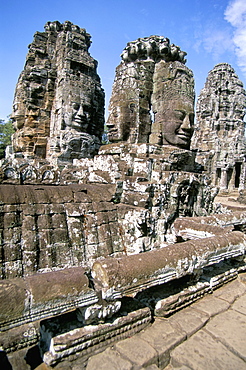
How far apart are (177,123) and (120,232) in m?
2.79

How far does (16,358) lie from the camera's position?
1826 millimetres

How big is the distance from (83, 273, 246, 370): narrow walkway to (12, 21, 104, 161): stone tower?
8290mm

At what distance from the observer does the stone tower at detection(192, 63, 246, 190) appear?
1052 inches

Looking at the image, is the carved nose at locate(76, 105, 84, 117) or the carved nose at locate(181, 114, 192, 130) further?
the carved nose at locate(76, 105, 84, 117)

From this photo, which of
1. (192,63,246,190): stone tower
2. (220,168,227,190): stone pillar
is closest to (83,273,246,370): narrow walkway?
(220,168,227,190): stone pillar

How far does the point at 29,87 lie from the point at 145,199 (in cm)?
1147

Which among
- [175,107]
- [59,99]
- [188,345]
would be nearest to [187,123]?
[175,107]

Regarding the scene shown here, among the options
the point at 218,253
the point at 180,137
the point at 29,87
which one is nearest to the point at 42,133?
the point at 29,87

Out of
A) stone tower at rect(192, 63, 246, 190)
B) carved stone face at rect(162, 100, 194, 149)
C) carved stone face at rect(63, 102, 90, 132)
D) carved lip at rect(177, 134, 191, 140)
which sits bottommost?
carved lip at rect(177, 134, 191, 140)

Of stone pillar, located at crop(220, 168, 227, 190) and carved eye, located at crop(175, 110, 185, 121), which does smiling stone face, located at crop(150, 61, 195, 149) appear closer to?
carved eye, located at crop(175, 110, 185, 121)

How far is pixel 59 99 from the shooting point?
9945 mm

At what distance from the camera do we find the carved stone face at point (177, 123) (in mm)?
4910

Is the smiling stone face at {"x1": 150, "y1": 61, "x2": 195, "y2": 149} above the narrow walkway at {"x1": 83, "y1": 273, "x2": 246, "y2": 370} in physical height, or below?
above

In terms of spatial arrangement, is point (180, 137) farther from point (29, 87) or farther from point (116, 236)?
point (29, 87)
